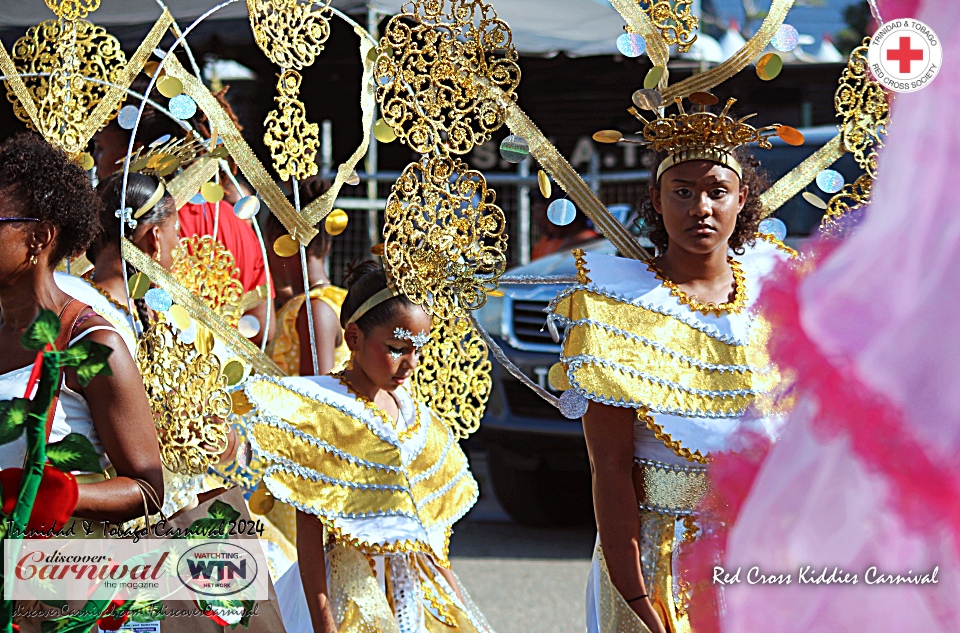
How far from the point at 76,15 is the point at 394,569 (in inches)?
71.5

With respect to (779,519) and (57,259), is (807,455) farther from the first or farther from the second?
(57,259)

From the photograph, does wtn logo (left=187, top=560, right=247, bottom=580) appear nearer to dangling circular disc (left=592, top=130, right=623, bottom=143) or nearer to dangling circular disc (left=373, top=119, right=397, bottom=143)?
dangling circular disc (left=373, top=119, right=397, bottom=143)

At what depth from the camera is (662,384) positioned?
2.49 meters

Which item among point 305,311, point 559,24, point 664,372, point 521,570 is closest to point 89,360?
point 664,372

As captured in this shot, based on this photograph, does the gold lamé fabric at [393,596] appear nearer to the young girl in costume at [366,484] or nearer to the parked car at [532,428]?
the young girl in costume at [366,484]

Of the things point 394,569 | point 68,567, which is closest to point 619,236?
point 394,569

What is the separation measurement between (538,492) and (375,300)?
3751mm

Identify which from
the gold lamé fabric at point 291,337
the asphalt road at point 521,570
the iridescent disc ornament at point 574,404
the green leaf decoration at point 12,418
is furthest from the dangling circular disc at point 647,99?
the asphalt road at point 521,570

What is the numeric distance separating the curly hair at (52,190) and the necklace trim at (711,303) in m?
1.21

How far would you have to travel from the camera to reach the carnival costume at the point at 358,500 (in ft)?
9.59

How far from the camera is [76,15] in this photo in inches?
136

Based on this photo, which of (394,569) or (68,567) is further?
(394,569)

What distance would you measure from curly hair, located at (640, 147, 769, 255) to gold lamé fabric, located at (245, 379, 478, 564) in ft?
2.73

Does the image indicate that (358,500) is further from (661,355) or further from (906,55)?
(906,55)
